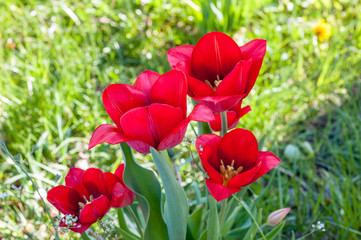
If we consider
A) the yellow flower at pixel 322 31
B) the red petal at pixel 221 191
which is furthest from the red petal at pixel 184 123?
the yellow flower at pixel 322 31

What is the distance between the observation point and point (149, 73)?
0.77 m

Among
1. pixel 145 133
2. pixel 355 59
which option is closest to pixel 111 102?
pixel 145 133

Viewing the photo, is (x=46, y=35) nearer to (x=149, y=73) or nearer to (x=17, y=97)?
(x=17, y=97)

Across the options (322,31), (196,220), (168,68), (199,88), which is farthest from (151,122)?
(322,31)

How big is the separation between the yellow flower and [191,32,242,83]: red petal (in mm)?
1618

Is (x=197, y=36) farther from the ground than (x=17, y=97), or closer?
farther from the ground

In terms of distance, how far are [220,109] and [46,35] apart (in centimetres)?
182

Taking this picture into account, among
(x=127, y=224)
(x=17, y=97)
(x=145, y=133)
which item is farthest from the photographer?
(x=17, y=97)

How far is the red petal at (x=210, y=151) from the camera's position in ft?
2.35

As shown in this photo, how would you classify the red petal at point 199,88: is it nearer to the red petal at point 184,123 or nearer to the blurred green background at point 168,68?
the red petal at point 184,123

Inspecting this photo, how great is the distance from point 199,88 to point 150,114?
0.39ft

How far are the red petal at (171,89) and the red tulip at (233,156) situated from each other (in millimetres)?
91

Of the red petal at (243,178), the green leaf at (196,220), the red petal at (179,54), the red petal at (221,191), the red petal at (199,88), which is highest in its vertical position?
the red petal at (179,54)

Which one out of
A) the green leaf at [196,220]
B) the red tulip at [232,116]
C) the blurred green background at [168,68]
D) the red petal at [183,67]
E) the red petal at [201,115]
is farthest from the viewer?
the blurred green background at [168,68]
